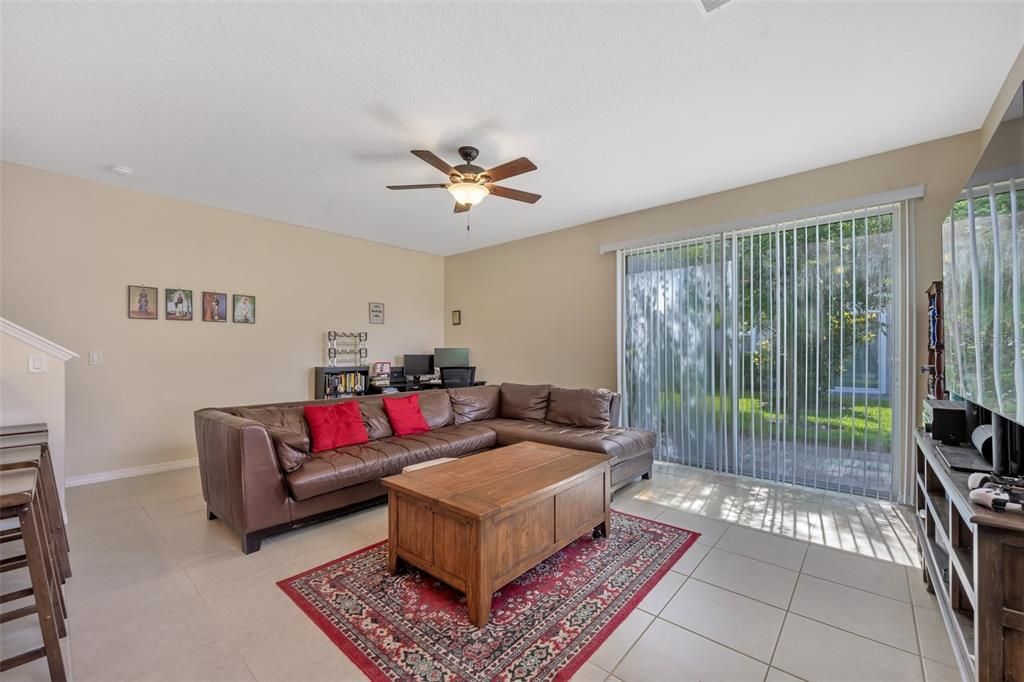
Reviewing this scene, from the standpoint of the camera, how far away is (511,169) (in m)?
2.81

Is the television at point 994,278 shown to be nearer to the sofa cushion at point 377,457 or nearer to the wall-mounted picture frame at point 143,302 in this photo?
the sofa cushion at point 377,457

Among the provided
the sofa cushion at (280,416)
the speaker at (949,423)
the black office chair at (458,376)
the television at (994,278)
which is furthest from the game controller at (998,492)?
the black office chair at (458,376)

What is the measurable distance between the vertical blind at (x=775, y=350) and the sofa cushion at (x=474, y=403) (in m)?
1.55

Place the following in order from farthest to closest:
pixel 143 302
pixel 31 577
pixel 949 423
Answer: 1. pixel 143 302
2. pixel 949 423
3. pixel 31 577

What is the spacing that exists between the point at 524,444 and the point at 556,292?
2.78 m

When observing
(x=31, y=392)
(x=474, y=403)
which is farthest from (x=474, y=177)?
(x=31, y=392)

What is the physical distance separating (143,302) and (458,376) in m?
3.52

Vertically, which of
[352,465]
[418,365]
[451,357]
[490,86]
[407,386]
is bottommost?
[352,465]

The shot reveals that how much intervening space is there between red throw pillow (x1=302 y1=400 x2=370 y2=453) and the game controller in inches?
136

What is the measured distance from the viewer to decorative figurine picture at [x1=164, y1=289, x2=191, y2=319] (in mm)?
4285

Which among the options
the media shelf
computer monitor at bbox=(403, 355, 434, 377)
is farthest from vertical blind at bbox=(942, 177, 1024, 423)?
computer monitor at bbox=(403, 355, 434, 377)

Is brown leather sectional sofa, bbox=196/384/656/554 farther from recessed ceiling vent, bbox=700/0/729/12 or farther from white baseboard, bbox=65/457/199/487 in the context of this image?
recessed ceiling vent, bbox=700/0/729/12

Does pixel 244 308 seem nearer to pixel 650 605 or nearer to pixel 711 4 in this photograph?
pixel 650 605

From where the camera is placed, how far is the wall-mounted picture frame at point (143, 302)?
13.4 ft
